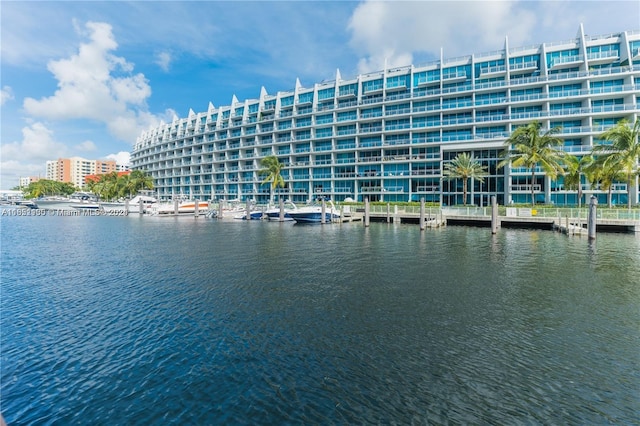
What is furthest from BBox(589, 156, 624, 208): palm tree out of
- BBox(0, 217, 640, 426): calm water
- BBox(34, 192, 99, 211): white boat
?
BBox(34, 192, 99, 211): white boat

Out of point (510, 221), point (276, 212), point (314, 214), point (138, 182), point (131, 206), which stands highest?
point (138, 182)

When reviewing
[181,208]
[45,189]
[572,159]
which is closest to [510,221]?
[572,159]

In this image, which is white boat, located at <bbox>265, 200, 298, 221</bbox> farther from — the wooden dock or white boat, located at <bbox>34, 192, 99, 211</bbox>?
white boat, located at <bbox>34, 192, 99, 211</bbox>

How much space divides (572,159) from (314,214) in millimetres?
39759

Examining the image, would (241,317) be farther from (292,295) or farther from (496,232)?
(496,232)

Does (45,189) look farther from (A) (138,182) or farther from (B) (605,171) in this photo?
(B) (605,171)

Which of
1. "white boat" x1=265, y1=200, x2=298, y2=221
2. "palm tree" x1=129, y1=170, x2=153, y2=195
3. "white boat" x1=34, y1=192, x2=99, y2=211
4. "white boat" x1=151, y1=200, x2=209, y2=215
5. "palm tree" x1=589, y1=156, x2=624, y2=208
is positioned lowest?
"white boat" x1=265, y1=200, x2=298, y2=221

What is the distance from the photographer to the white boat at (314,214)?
1853 inches

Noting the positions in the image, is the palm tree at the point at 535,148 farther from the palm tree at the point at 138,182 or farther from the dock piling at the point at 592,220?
the palm tree at the point at 138,182

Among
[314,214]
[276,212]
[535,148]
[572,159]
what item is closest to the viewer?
[535,148]

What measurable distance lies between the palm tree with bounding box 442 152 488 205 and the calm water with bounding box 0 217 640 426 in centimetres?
3965

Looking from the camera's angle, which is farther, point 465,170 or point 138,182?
point 138,182

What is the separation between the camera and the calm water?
20.7 feet

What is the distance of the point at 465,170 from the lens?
181ft
